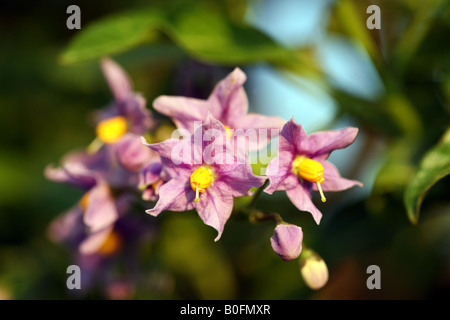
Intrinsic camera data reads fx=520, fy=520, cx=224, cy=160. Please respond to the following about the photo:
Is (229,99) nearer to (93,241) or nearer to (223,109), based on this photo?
(223,109)

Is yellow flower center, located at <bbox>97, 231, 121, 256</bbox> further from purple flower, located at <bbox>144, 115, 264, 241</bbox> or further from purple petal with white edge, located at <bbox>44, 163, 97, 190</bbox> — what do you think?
purple flower, located at <bbox>144, 115, 264, 241</bbox>

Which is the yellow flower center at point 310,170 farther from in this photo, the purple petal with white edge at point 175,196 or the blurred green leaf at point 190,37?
the blurred green leaf at point 190,37

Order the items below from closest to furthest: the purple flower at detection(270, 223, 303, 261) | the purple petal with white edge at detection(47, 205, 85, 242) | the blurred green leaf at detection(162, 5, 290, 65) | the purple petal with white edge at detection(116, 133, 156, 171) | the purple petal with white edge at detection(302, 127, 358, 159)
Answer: the purple flower at detection(270, 223, 303, 261) → the purple petal with white edge at detection(302, 127, 358, 159) → the purple petal with white edge at detection(116, 133, 156, 171) → the blurred green leaf at detection(162, 5, 290, 65) → the purple petal with white edge at detection(47, 205, 85, 242)

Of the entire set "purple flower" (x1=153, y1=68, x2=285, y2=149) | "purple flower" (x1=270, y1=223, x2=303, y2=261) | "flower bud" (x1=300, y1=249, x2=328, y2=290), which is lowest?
"flower bud" (x1=300, y1=249, x2=328, y2=290)

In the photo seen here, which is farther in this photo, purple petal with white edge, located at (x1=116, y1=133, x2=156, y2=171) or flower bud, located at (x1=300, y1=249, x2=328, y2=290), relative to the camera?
purple petal with white edge, located at (x1=116, y1=133, x2=156, y2=171)

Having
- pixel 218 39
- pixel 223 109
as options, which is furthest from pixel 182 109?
pixel 218 39

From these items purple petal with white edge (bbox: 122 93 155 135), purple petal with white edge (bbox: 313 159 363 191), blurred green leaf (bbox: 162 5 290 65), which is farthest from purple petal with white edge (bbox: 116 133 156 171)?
purple petal with white edge (bbox: 313 159 363 191)

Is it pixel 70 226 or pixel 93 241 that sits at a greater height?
pixel 70 226
